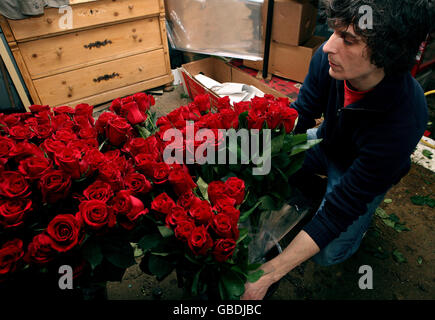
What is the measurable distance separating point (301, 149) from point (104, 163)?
61 centimetres

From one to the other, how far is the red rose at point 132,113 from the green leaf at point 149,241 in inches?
16.3

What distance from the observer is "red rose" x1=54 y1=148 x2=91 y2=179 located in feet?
2.39

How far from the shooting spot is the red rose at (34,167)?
2.43ft

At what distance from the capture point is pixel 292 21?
233 centimetres

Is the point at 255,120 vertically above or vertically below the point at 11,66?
above

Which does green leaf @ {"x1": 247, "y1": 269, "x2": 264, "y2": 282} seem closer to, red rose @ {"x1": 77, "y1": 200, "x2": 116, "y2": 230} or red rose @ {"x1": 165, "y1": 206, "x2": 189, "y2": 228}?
red rose @ {"x1": 165, "y1": 206, "x2": 189, "y2": 228}

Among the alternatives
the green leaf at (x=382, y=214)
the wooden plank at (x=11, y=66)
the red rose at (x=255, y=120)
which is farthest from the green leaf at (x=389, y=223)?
the wooden plank at (x=11, y=66)

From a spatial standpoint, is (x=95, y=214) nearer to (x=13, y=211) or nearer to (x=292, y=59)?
(x=13, y=211)

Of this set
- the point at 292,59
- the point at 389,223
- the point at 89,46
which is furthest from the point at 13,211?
the point at 292,59

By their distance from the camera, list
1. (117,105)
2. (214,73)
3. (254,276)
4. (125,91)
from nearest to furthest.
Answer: (254,276)
(117,105)
(125,91)
(214,73)

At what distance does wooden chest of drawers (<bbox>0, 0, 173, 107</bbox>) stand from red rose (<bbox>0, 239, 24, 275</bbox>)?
7.17 ft

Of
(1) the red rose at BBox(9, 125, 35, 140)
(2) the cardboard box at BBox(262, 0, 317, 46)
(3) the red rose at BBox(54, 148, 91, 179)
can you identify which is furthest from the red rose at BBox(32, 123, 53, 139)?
(2) the cardboard box at BBox(262, 0, 317, 46)

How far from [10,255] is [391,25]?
4.03 feet
